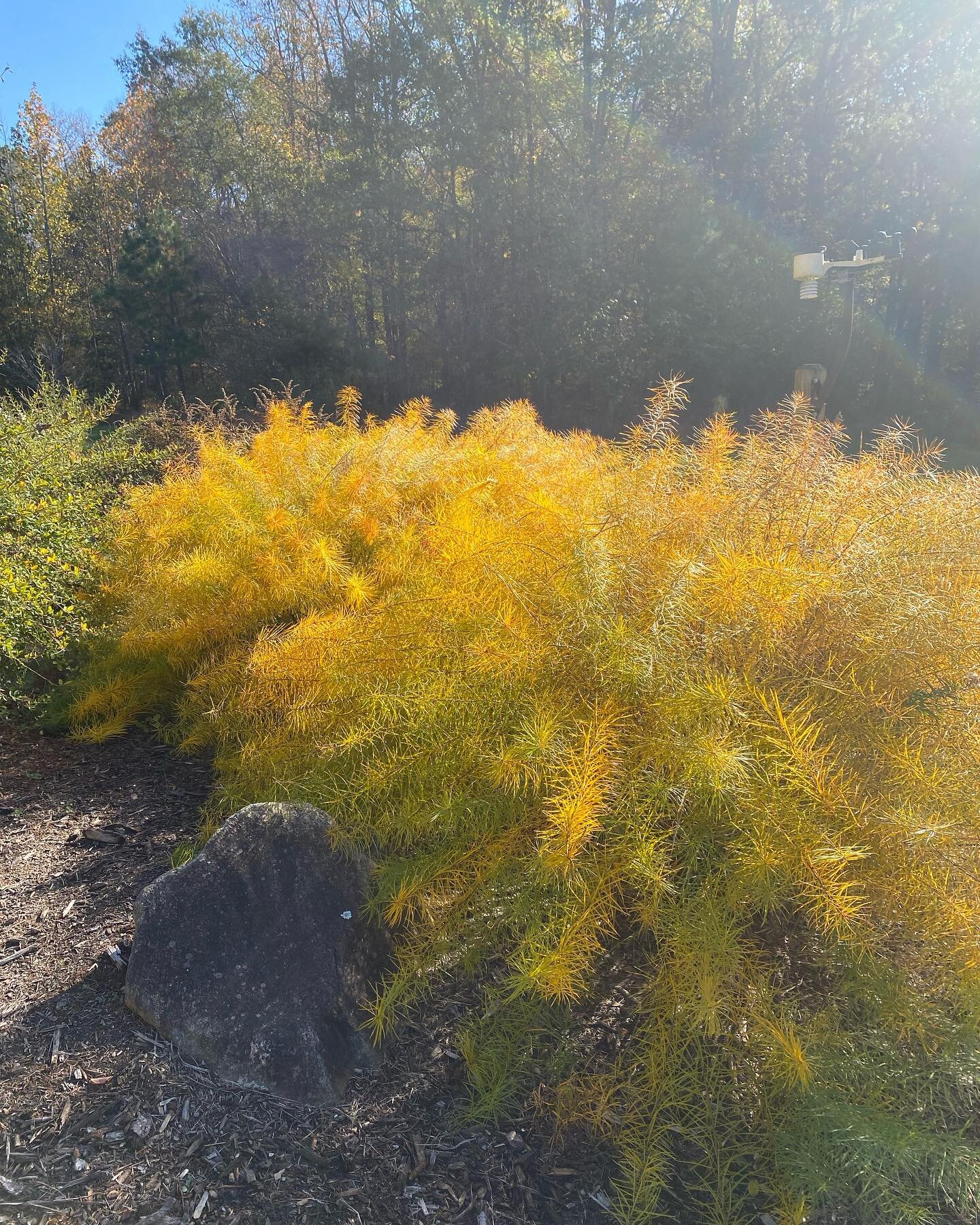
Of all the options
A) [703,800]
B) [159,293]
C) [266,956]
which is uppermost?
[159,293]

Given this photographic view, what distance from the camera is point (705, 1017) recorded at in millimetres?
1216

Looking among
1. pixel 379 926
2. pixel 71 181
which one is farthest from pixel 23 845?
pixel 71 181

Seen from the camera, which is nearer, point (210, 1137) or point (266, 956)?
point (210, 1137)

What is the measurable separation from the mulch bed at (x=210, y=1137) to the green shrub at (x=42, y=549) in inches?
53.6

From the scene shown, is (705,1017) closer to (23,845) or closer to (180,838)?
(180,838)

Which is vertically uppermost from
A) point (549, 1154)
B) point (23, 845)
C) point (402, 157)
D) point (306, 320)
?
point (402, 157)

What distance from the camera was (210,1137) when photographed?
53.4 inches

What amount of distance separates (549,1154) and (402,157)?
11937mm

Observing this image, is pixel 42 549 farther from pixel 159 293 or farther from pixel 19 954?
pixel 159 293

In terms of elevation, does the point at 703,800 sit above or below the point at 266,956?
above

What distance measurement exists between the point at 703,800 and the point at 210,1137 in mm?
1037

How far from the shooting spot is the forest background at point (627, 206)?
9.87 m

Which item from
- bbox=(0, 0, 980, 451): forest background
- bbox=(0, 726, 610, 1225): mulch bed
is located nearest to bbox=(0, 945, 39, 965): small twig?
bbox=(0, 726, 610, 1225): mulch bed

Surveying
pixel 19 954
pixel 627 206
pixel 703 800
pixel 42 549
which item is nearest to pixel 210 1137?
pixel 19 954
